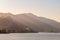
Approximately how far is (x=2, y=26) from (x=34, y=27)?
8.00 feet

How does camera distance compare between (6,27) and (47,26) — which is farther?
(47,26)

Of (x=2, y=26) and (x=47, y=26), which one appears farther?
(x=47, y=26)

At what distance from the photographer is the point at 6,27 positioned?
1645 centimetres

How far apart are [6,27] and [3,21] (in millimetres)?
507

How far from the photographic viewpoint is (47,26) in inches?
695

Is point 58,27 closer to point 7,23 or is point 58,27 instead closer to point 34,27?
point 34,27

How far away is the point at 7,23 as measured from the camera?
54.3 ft

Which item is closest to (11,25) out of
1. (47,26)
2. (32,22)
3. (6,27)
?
(6,27)

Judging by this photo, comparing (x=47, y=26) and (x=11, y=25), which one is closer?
(x=11, y=25)

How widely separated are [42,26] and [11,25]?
2.42 meters

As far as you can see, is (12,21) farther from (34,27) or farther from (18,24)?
(34,27)

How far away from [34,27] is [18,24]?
1.25 meters

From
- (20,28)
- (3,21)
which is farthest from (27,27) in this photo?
(3,21)

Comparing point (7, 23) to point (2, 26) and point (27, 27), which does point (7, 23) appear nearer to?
point (2, 26)
